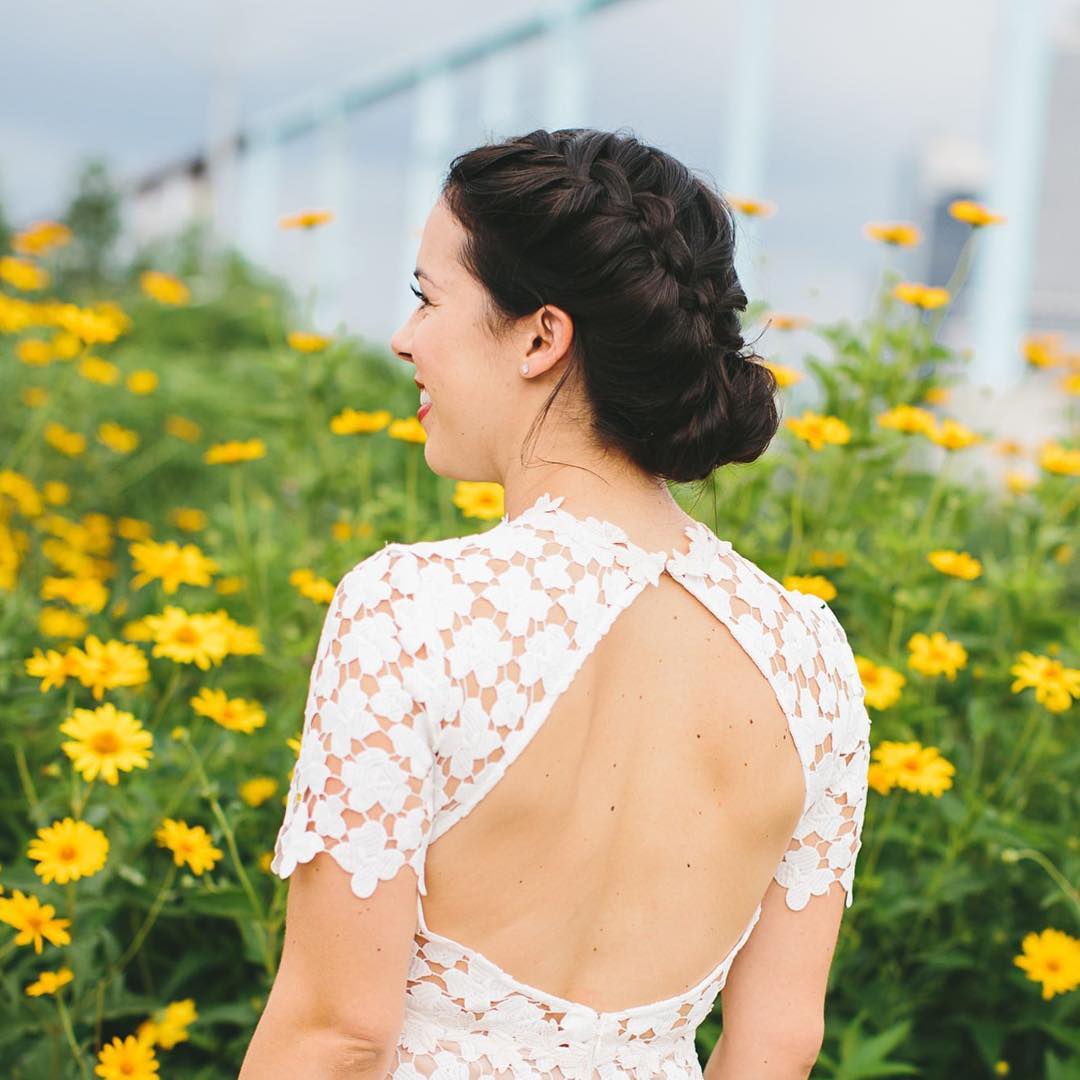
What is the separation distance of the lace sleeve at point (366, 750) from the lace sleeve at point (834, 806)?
40 centimetres

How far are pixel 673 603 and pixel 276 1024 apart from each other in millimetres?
424

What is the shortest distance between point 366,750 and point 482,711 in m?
0.09

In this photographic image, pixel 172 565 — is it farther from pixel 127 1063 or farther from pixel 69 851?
pixel 127 1063

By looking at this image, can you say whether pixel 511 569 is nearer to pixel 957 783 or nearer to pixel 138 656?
pixel 138 656

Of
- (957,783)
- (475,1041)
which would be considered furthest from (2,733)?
(957,783)

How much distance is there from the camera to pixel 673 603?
1.09 m

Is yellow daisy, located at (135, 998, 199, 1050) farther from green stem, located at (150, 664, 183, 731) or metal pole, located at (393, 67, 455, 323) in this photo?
metal pole, located at (393, 67, 455, 323)

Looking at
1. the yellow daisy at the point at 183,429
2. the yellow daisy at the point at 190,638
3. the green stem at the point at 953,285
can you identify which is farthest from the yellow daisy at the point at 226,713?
the yellow daisy at the point at 183,429

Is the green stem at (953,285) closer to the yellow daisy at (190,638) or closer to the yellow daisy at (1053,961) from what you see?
the yellow daisy at (1053,961)

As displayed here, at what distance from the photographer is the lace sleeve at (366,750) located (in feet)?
3.13

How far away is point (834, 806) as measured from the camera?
1250 mm

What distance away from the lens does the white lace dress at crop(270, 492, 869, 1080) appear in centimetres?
96

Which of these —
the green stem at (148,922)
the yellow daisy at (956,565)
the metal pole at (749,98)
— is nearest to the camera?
the green stem at (148,922)

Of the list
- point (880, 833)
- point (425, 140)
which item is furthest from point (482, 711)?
point (425, 140)
